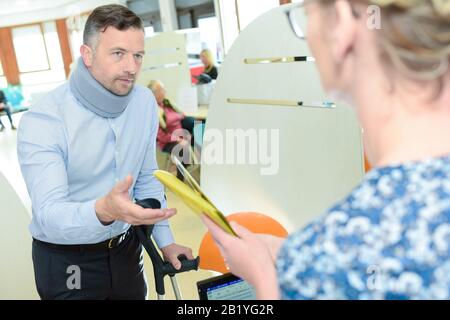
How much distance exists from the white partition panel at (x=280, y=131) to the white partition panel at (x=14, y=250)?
1.19 metres

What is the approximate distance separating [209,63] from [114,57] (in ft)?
15.5

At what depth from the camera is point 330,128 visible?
5.14ft

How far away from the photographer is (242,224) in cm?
156

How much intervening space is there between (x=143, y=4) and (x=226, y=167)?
7.47 m

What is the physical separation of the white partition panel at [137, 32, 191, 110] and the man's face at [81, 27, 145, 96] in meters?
4.06

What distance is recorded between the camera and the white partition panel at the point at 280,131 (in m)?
1.58

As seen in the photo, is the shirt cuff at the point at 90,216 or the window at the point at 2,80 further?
the window at the point at 2,80

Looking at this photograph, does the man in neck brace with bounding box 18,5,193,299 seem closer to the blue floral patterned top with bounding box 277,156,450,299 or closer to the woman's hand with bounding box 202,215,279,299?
the woman's hand with bounding box 202,215,279,299

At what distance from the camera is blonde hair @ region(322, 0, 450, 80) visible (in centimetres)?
49

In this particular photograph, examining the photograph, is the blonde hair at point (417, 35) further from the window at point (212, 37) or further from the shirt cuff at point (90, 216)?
the window at point (212, 37)

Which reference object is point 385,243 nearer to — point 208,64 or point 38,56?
point 208,64

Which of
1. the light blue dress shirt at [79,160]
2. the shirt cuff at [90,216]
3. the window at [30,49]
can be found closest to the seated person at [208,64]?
the light blue dress shirt at [79,160]
